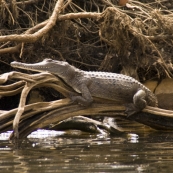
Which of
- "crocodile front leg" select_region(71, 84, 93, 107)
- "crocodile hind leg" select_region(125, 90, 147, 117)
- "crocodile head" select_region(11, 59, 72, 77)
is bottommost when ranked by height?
"crocodile hind leg" select_region(125, 90, 147, 117)

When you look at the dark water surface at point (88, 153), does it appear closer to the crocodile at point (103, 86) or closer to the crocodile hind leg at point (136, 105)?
the crocodile hind leg at point (136, 105)

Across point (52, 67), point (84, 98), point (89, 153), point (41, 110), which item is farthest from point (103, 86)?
point (89, 153)

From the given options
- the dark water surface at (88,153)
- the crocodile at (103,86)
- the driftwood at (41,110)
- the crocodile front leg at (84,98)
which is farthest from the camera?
the crocodile at (103,86)

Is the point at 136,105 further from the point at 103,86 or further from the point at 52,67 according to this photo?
the point at 52,67

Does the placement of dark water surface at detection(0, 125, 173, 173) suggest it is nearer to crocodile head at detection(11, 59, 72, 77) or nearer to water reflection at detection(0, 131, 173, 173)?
water reflection at detection(0, 131, 173, 173)

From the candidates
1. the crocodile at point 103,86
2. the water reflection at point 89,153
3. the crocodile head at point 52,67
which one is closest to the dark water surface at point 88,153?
the water reflection at point 89,153

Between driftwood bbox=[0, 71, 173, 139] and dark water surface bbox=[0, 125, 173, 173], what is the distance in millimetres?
212

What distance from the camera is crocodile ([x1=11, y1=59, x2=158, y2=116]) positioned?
7609 millimetres

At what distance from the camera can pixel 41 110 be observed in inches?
283

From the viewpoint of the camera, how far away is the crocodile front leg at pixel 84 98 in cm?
727

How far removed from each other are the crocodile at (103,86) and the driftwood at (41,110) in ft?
0.32

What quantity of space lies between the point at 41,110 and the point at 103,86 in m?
1.04

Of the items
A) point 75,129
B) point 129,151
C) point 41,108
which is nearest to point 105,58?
point 75,129

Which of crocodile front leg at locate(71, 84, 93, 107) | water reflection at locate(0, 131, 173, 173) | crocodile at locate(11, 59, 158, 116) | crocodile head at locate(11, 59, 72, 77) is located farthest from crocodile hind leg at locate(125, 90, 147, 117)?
crocodile head at locate(11, 59, 72, 77)
